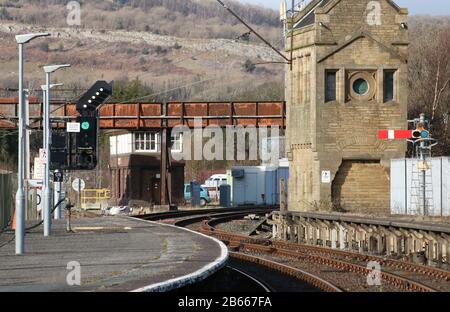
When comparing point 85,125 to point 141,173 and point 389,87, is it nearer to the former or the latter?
point 389,87

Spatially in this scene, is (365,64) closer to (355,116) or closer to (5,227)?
(355,116)

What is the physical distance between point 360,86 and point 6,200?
18.3 m

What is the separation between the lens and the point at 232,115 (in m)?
72.3

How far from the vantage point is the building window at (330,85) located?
52.3 m

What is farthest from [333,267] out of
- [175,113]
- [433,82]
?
[433,82]

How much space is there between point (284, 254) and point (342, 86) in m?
20.1

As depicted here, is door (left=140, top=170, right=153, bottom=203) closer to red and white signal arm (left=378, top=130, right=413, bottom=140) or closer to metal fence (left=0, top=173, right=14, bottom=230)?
red and white signal arm (left=378, top=130, right=413, bottom=140)

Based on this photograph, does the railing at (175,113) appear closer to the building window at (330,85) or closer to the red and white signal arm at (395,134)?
the building window at (330,85)

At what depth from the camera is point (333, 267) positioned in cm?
2861

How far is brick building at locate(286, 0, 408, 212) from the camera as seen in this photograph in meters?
52.1

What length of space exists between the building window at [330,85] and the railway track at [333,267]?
46.0ft

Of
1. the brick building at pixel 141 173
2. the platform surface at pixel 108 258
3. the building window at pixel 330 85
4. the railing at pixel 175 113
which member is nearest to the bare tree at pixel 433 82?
the railing at pixel 175 113
